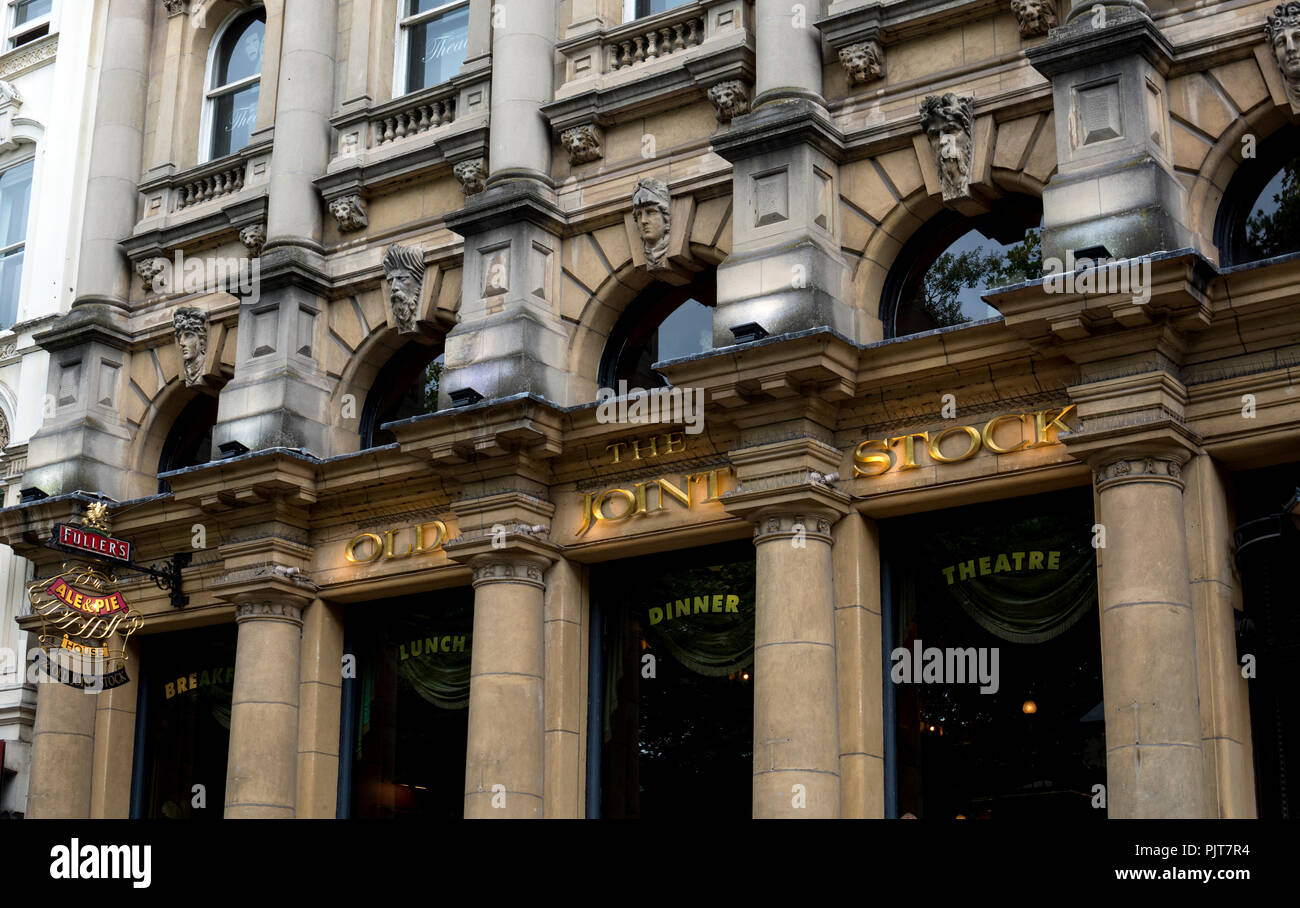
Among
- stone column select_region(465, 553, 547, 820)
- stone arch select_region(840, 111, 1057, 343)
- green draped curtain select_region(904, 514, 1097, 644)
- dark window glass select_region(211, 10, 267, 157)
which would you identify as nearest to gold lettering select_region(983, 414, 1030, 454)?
green draped curtain select_region(904, 514, 1097, 644)

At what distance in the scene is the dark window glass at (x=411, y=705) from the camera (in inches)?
801

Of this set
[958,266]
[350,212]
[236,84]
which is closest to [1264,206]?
[958,266]

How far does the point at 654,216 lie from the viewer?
1942 cm

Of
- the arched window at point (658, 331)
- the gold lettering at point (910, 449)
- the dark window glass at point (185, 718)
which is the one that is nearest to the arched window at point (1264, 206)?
the gold lettering at point (910, 449)

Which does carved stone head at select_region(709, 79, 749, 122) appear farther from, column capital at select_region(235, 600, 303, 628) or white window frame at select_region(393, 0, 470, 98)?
column capital at select_region(235, 600, 303, 628)

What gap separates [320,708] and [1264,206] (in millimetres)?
12549

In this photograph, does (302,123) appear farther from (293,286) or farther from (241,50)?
(241,50)

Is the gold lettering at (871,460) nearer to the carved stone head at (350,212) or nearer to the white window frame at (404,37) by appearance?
the carved stone head at (350,212)

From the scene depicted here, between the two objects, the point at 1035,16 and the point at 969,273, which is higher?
the point at 1035,16

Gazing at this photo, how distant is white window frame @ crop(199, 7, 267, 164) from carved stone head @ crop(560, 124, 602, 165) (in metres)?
6.84

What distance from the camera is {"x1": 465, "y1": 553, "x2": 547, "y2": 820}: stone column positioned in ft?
59.9

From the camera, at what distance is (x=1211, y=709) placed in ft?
48.2
